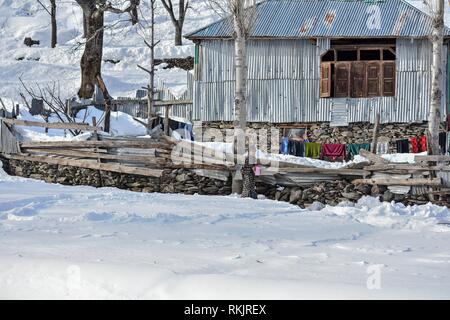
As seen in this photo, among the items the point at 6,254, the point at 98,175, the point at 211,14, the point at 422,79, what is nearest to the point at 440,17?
the point at 422,79

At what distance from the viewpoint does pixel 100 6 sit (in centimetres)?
2894

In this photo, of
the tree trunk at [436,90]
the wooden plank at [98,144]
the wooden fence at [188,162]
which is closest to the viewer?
the wooden fence at [188,162]

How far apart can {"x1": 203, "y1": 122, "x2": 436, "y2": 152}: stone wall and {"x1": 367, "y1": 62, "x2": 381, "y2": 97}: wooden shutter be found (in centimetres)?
117

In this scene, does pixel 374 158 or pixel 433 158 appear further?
pixel 374 158

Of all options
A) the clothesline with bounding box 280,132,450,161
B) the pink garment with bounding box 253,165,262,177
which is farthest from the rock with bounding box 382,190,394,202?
the clothesline with bounding box 280,132,450,161

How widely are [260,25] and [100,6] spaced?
7.03 m

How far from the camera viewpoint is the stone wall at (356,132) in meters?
25.8

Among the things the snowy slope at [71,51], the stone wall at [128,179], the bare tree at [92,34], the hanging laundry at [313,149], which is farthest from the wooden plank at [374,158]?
the snowy slope at [71,51]

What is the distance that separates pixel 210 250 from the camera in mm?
7680

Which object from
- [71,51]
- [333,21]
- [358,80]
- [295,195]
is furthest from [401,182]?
[71,51]

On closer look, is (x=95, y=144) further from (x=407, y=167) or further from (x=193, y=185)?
(x=407, y=167)

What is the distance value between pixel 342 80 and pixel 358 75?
584 millimetres

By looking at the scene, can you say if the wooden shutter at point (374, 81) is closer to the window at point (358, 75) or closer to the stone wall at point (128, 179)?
the window at point (358, 75)

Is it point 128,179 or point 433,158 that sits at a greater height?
point 433,158
